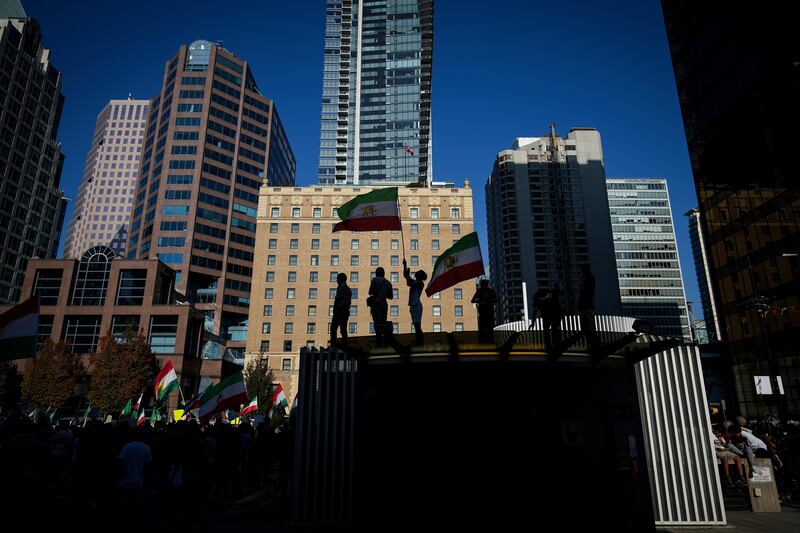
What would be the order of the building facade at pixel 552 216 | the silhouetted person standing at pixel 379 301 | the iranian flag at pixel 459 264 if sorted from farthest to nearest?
the building facade at pixel 552 216 < the iranian flag at pixel 459 264 < the silhouetted person standing at pixel 379 301

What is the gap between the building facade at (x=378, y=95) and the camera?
381 feet

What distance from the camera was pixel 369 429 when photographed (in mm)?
10586

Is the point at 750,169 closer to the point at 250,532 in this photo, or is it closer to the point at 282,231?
the point at 250,532

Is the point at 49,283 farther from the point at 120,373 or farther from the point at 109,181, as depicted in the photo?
the point at 109,181

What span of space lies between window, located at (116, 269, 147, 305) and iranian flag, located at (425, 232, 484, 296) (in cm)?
5835

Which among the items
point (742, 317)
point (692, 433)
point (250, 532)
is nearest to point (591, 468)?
point (692, 433)

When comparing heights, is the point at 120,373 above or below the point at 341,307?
above

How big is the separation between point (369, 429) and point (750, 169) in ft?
146

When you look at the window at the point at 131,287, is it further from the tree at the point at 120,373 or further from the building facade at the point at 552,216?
the building facade at the point at 552,216

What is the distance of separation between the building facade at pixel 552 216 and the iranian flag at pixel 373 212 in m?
110

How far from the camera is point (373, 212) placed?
1381 centimetres

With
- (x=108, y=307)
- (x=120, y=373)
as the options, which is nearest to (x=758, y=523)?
(x=120, y=373)

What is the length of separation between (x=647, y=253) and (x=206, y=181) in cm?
11615

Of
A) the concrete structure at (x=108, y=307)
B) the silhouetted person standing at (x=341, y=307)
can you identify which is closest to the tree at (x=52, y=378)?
the concrete structure at (x=108, y=307)
